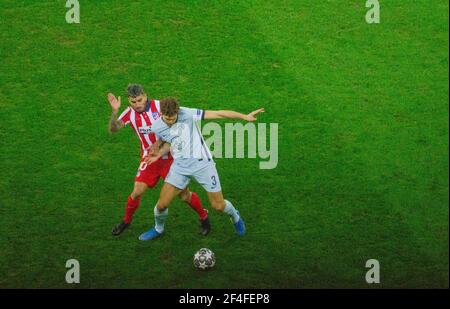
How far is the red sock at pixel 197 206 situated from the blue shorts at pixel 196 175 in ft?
1.31

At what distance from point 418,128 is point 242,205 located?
9.59 feet

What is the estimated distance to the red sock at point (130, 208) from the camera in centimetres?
1041

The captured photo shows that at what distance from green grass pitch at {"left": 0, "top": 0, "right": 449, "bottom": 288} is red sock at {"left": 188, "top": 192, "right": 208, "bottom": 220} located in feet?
0.94

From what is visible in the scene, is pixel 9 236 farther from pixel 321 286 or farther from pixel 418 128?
pixel 418 128

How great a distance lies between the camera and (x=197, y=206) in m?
10.3

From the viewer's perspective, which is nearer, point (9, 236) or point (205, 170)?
point (205, 170)

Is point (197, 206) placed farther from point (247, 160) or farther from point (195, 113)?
point (247, 160)

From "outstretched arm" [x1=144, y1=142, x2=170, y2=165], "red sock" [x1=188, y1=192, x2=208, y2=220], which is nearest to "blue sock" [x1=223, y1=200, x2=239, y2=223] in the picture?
"red sock" [x1=188, y1=192, x2=208, y2=220]

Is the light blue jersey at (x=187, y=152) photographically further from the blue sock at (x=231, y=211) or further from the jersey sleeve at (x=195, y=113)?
the blue sock at (x=231, y=211)

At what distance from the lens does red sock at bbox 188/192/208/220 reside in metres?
10.3

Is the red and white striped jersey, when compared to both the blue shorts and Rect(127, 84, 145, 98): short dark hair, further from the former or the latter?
the blue shorts

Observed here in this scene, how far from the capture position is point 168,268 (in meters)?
9.92

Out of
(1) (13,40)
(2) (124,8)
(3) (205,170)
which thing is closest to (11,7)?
(1) (13,40)

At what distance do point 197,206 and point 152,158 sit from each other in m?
0.80
